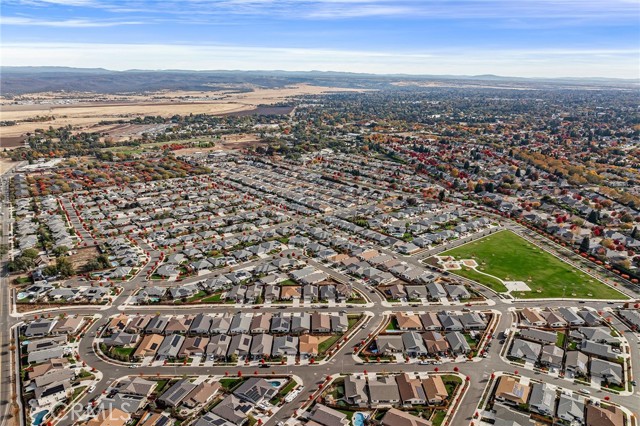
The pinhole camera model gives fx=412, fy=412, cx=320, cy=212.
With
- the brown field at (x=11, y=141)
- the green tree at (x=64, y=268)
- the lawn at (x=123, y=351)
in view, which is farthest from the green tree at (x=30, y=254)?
the brown field at (x=11, y=141)

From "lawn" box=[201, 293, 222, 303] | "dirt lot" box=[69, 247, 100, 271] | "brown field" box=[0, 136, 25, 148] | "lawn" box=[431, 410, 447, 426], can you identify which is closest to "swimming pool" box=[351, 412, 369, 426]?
"lawn" box=[431, 410, 447, 426]

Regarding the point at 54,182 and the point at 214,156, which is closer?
the point at 54,182

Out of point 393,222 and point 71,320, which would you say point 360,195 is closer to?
point 393,222

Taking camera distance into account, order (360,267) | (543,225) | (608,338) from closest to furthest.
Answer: (608,338)
(360,267)
(543,225)

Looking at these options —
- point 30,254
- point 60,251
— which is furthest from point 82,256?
point 30,254

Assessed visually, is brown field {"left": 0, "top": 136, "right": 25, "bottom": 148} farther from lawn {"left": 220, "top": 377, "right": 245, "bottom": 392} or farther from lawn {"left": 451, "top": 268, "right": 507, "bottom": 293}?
lawn {"left": 451, "top": 268, "right": 507, "bottom": 293}

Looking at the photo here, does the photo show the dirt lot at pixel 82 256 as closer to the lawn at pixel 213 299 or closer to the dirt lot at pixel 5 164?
the lawn at pixel 213 299

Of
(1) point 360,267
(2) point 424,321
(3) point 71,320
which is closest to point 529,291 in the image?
(2) point 424,321
